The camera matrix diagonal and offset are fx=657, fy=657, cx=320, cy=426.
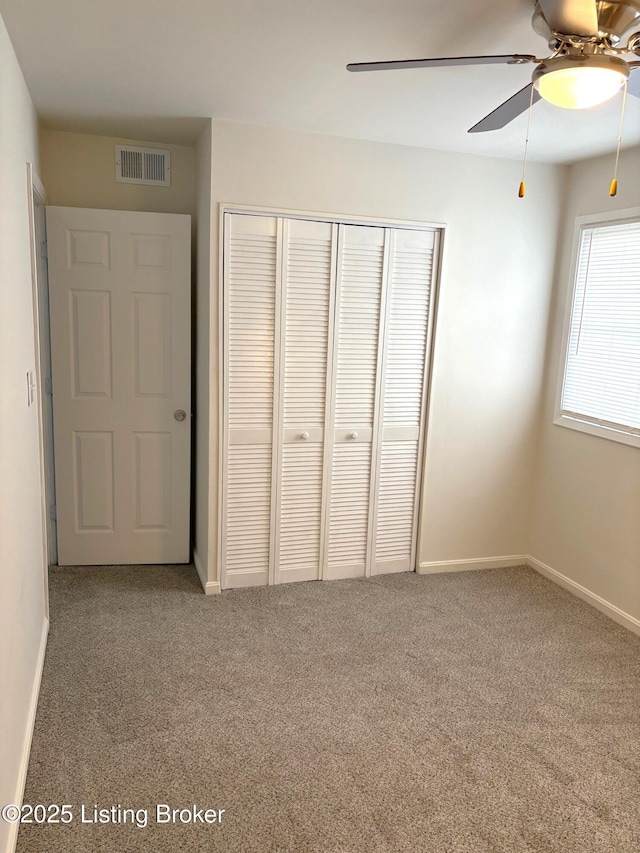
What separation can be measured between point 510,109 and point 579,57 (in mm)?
434

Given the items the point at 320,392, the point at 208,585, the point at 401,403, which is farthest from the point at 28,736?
the point at 401,403

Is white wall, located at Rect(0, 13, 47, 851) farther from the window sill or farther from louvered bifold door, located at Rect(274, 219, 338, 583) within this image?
the window sill

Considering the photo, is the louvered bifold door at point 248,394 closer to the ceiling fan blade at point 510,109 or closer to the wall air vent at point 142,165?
the wall air vent at point 142,165

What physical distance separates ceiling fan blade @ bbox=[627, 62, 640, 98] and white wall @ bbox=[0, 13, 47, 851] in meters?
1.87

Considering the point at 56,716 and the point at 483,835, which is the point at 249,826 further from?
the point at 56,716

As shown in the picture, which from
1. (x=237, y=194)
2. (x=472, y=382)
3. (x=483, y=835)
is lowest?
(x=483, y=835)

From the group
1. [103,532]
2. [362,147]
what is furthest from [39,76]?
[103,532]

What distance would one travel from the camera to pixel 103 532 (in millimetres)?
3881

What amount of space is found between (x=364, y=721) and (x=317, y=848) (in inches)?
25.4

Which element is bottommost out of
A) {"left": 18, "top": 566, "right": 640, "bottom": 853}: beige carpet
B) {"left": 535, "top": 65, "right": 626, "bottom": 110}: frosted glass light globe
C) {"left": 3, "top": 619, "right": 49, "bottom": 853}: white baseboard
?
{"left": 18, "top": 566, "right": 640, "bottom": 853}: beige carpet

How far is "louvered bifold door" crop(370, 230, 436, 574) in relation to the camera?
366cm

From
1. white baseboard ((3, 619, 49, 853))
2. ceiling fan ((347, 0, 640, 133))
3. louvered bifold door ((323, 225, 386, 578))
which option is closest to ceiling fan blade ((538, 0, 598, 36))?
ceiling fan ((347, 0, 640, 133))

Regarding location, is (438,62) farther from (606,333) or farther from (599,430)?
(599,430)

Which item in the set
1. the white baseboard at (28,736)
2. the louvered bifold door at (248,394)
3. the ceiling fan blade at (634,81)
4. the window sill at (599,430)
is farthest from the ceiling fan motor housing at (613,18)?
the white baseboard at (28,736)
